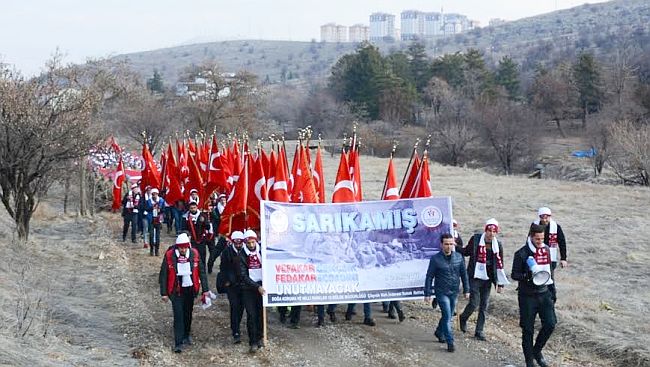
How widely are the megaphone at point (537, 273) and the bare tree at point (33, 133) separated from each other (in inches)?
478

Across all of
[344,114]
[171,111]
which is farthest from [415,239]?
[344,114]

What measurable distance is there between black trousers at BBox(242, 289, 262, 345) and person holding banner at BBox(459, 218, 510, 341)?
313 cm

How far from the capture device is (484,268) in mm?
10844

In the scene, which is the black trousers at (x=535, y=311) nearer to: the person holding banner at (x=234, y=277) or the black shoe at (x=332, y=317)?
the black shoe at (x=332, y=317)

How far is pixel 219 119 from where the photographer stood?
5372 centimetres

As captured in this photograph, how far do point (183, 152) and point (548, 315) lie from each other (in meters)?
16.1

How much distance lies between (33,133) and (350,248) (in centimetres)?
914

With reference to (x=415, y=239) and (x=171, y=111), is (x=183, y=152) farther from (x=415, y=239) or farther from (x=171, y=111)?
(x=171, y=111)

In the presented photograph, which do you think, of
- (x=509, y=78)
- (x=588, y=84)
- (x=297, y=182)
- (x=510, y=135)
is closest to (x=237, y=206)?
(x=297, y=182)

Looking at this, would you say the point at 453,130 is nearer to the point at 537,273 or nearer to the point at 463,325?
the point at 463,325

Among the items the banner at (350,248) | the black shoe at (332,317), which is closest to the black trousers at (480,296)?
the banner at (350,248)

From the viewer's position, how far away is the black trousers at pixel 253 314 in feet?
35.0

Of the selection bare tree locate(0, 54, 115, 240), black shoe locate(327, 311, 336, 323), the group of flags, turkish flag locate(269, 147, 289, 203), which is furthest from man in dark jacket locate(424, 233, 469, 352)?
bare tree locate(0, 54, 115, 240)

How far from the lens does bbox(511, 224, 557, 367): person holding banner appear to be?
931 centimetres
